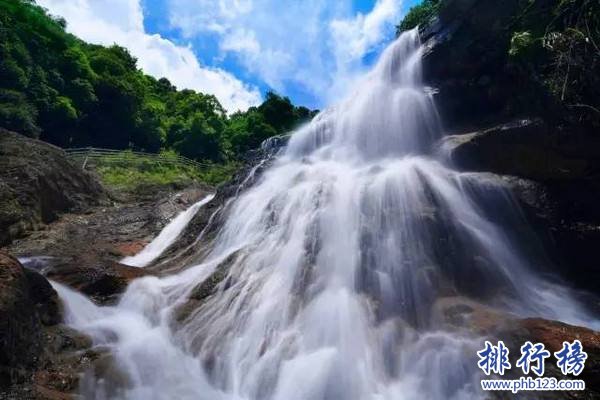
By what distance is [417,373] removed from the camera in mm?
7383

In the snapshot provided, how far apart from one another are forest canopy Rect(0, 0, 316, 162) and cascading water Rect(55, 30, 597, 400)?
2022 cm

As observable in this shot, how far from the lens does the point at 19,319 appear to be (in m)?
6.35

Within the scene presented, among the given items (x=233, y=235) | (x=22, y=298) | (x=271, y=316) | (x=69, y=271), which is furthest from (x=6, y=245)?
(x=271, y=316)

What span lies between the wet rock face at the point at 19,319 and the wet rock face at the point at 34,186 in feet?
20.9

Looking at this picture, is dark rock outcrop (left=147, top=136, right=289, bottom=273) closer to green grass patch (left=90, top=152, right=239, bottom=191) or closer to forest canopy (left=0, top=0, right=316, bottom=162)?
green grass patch (left=90, top=152, right=239, bottom=191)

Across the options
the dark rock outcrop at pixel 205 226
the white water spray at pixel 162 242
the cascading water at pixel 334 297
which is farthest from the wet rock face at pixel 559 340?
the white water spray at pixel 162 242

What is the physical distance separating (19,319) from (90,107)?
29994 mm

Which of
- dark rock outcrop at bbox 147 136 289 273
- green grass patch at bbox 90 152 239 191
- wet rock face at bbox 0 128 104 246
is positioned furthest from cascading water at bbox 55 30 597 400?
green grass patch at bbox 90 152 239 191

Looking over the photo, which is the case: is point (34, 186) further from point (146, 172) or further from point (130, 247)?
point (146, 172)

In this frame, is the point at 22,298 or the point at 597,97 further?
the point at 597,97

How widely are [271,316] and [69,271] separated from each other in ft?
15.6

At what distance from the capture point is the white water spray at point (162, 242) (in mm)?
13984

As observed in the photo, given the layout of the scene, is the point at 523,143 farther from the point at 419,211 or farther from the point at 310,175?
the point at 310,175

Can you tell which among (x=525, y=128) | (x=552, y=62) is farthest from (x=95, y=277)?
(x=552, y=62)
